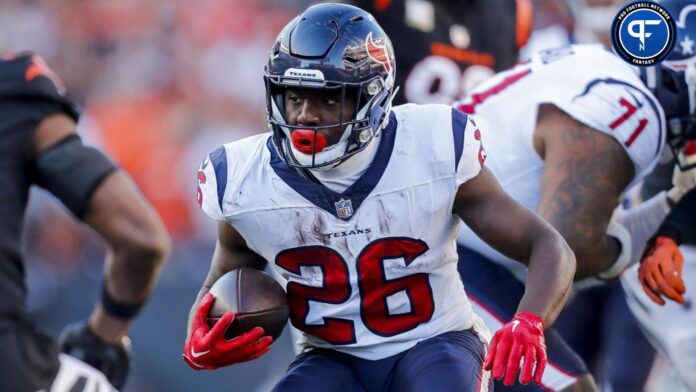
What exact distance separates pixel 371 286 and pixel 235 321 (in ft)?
1.26

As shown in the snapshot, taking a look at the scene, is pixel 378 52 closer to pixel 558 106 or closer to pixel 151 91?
pixel 558 106

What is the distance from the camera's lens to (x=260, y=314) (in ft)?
10.2

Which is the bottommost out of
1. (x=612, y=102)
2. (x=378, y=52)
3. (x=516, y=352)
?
(x=516, y=352)

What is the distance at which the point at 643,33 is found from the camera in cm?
441

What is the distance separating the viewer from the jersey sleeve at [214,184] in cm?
323

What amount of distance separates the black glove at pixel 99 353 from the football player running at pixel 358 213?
Answer: 3.78 feet

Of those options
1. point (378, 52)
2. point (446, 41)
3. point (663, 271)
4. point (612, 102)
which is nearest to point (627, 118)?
point (612, 102)

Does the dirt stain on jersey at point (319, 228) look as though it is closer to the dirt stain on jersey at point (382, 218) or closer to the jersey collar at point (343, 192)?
the jersey collar at point (343, 192)

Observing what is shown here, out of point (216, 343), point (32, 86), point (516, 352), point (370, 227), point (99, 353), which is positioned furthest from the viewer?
point (99, 353)

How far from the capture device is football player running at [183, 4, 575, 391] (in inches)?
123

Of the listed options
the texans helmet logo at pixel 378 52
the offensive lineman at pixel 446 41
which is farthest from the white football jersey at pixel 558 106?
the offensive lineman at pixel 446 41

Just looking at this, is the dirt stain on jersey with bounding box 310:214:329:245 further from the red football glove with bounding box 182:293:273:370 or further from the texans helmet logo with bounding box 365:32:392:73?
the texans helmet logo with bounding box 365:32:392:73

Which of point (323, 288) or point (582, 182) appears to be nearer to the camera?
point (323, 288)

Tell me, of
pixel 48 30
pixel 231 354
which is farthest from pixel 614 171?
pixel 48 30
